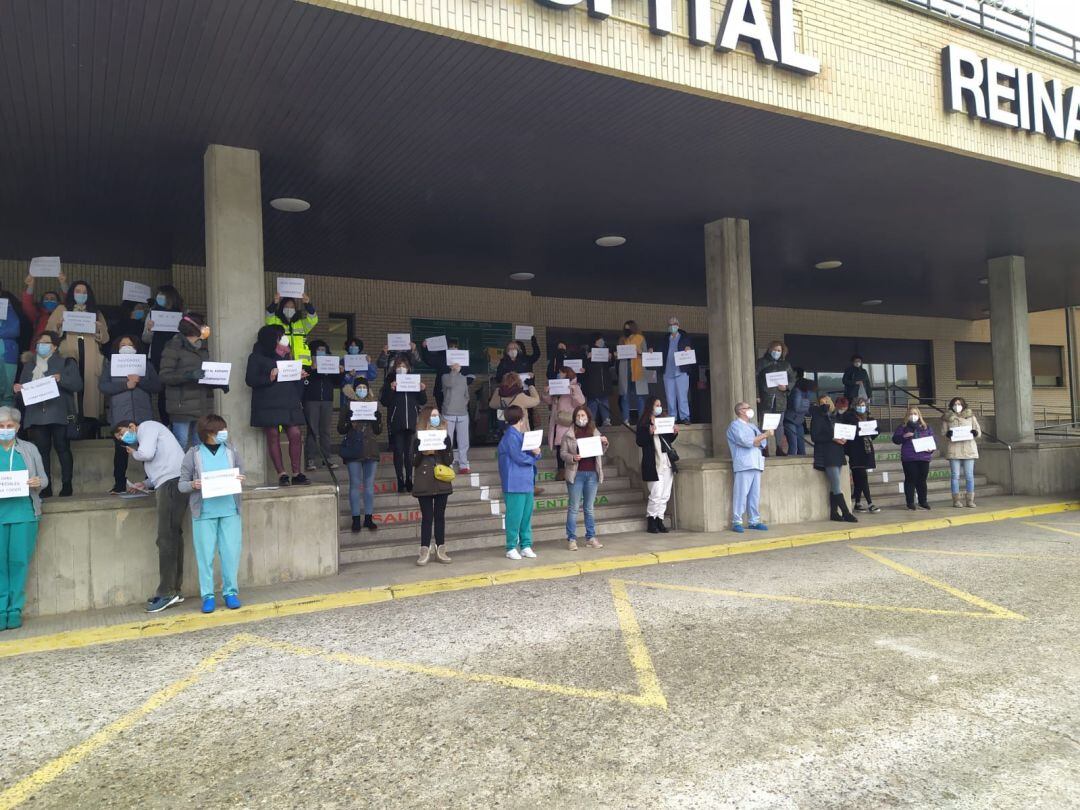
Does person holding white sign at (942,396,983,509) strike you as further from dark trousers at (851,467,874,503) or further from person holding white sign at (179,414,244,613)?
person holding white sign at (179,414,244,613)

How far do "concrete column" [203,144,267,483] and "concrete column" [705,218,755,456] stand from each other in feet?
23.4

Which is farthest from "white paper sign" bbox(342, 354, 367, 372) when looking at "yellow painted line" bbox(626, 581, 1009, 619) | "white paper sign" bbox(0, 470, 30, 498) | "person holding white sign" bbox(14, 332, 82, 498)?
"yellow painted line" bbox(626, 581, 1009, 619)

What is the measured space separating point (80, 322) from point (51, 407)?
1.21 metres

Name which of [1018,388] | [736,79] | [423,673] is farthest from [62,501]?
[1018,388]

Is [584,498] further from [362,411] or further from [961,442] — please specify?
[961,442]

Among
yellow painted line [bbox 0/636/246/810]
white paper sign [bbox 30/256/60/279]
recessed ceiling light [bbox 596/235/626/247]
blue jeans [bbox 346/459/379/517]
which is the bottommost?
yellow painted line [bbox 0/636/246/810]

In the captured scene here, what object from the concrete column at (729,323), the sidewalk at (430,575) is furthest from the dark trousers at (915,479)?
the concrete column at (729,323)

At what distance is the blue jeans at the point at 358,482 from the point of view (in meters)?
8.42

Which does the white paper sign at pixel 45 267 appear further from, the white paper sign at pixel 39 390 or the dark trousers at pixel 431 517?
the dark trousers at pixel 431 517

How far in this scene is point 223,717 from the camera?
3943mm

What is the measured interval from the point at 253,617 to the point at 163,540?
45.3 inches

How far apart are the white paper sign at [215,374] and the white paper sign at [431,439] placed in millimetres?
2074

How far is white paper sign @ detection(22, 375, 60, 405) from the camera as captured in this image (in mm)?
6570

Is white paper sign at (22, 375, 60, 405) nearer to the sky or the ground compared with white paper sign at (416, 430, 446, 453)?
nearer to the sky
